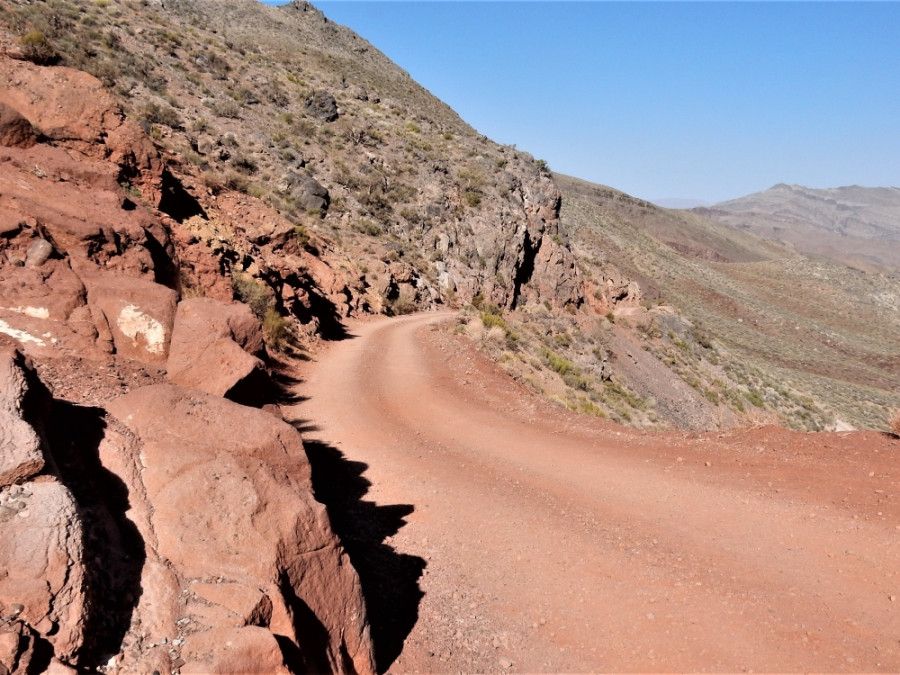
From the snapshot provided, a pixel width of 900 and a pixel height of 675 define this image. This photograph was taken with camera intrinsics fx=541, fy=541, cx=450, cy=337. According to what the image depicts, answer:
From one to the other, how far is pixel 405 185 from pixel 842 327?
216 feet

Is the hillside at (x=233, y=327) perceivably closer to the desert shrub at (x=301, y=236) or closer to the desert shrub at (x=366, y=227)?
the desert shrub at (x=301, y=236)

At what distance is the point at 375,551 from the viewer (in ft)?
21.6

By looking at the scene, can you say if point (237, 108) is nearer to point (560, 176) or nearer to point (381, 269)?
point (381, 269)

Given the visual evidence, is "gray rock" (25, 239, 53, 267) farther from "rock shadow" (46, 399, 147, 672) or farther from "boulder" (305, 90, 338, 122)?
"boulder" (305, 90, 338, 122)

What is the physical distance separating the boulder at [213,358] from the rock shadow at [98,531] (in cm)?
203

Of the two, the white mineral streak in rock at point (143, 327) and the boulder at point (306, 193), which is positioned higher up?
the boulder at point (306, 193)

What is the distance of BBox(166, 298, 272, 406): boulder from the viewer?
6328 millimetres

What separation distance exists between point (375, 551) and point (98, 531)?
12.4 ft

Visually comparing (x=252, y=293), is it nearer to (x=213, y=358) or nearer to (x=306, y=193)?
(x=213, y=358)

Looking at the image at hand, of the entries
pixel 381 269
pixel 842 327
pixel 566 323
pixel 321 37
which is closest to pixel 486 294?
pixel 566 323

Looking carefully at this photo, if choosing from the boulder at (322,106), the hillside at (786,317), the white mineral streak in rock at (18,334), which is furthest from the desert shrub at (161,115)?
the hillside at (786,317)

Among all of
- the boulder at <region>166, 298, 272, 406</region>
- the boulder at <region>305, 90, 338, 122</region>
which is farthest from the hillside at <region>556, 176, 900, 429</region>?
the boulder at <region>166, 298, 272, 406</region>

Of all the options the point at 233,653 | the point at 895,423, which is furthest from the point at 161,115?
the point at 895,423

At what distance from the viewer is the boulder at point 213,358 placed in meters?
6.33
